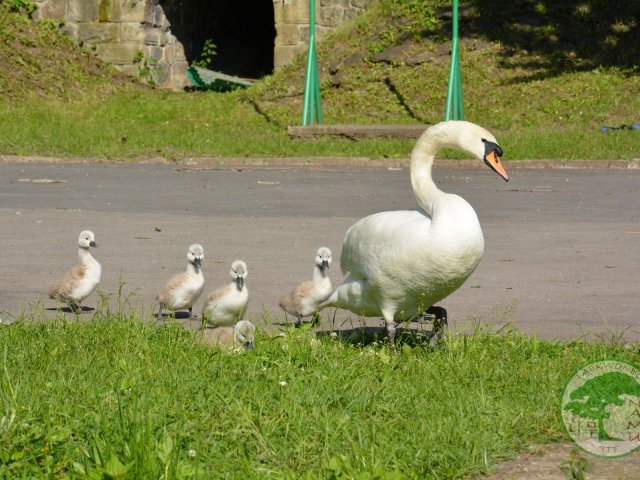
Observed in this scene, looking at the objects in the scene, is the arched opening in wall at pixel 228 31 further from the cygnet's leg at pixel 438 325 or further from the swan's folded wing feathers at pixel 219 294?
the cygnet's leg at pixel 438 325

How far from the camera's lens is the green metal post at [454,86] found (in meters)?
20.6

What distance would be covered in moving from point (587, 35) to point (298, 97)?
253 inches

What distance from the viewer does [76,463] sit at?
4281 mm

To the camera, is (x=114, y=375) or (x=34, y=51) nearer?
(x=114, y=375)

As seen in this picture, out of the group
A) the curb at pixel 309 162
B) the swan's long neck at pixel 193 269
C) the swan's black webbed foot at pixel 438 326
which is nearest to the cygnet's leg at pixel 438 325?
the swan's black webbed foot at pixel 438 326

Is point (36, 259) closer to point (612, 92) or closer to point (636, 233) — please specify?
point (636, 233)

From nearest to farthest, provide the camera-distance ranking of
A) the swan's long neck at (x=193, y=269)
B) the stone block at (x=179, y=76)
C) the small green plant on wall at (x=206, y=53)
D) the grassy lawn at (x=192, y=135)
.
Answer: the swan's long neck at (x=193, y=269)
the grassy lawn at (x=192, y=135)
the stone block at (x=179, y=76)
the small green plant on wall at (x=206, y=53)

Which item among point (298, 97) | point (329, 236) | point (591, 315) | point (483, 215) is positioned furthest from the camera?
point (298, 97)

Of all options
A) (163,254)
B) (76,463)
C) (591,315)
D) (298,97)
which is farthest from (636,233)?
(298,97)

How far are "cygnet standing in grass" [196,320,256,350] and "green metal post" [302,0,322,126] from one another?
14.2 metres

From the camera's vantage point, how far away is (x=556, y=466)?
14.6 ft

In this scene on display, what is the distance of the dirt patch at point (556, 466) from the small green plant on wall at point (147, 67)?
23.0m

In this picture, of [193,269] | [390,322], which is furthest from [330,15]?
[390,322]

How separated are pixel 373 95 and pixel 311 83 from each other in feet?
10.2
